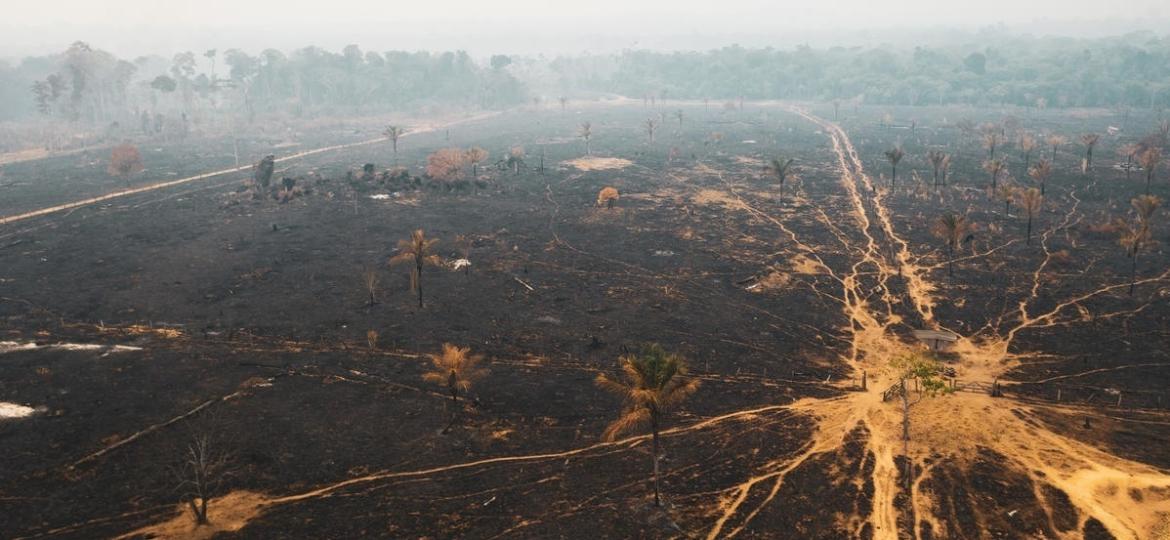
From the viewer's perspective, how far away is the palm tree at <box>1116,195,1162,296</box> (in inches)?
2739

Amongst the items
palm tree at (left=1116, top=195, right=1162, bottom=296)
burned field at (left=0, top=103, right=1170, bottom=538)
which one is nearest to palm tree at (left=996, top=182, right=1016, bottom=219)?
burned field at (left=0, top=103, right=1170, bottom=538)

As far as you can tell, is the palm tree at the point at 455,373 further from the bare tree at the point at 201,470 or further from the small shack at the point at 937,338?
the small shack at the point at 937,338

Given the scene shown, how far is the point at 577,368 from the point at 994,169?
89.9 metres

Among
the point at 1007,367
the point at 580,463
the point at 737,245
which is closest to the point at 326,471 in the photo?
the point at 580,463

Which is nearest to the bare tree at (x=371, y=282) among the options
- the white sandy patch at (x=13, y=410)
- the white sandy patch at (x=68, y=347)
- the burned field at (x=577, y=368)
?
the burned field at (x=577, y=368)

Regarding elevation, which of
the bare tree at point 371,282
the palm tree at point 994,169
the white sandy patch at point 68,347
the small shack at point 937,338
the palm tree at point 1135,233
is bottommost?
the small shack at point 937,338

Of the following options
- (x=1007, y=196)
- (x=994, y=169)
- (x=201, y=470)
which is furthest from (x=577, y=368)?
(x=994, y=169)

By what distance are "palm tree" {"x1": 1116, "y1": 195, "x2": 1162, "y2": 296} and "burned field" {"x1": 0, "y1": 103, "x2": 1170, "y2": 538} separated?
1696 millimetres

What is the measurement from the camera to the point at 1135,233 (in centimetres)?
7275

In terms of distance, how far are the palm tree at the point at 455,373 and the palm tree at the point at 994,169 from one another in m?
94.5

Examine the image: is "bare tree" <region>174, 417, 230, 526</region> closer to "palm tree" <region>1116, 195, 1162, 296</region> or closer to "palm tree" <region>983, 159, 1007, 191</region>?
"palm tree" <region>1116, 195, 1162, 296</region>

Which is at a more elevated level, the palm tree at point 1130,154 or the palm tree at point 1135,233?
the palm tree at point 1130,154

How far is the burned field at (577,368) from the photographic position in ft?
120

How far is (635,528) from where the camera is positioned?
3484 cm
